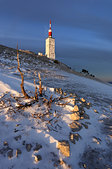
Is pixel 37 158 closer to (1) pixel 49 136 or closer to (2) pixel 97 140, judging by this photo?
(1) pixel 49 136

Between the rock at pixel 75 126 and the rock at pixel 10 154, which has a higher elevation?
the rock at pixel 75 126

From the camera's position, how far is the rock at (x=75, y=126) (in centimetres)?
194

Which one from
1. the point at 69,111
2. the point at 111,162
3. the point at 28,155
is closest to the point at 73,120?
the point at 69,111

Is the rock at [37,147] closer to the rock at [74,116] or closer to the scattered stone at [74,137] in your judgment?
the scattered stone at [74,137]

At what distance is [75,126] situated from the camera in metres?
2.00

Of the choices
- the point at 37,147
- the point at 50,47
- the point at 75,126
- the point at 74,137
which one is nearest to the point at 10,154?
the point at 37,147

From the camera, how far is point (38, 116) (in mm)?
1973

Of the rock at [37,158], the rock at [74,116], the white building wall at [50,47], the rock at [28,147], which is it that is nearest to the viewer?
the rock at [37,158]

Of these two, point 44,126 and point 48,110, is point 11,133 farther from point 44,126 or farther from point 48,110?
point 48,110

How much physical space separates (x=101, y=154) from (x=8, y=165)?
A: 1301mm

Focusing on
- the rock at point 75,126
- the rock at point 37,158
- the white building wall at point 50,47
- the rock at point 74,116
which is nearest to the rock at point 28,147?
the rock at point 37,158

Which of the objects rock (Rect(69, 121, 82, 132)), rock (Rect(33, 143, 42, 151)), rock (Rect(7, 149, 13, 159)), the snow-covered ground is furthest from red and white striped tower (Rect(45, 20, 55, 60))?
rock (Rect(7, 149, 13, 159))

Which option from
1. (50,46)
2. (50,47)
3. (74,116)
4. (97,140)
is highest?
(50,46)

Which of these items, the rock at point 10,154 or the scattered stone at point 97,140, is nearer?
the rock at point 10,154
